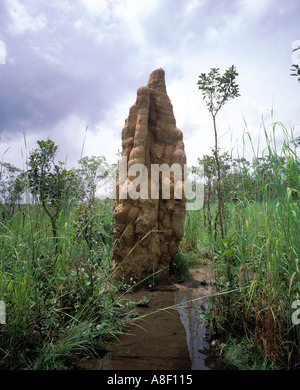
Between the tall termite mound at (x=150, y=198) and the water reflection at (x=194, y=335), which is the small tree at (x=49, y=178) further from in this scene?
the water reflection at (x=194, y=335)

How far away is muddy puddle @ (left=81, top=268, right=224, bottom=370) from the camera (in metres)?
2.43

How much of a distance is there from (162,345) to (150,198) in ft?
8.94

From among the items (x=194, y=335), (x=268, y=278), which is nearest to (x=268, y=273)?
(x=268, y=278)

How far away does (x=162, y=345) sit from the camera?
9.11 feet

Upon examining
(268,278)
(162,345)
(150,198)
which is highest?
(150,198)

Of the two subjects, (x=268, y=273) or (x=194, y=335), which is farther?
(x=194, y=335)

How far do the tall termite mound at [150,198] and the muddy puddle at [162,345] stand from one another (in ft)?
3.62

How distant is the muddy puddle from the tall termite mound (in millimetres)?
1102

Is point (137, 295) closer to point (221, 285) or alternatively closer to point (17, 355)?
point (221, 285)

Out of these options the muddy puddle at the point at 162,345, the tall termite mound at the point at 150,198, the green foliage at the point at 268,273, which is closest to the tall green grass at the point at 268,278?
the green foliage at the point at 268,273

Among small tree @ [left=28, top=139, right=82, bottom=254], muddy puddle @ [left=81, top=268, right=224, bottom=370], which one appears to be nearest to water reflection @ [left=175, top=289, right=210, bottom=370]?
muddy puddle @ [left=81, top=268, right=224, bottom=370]

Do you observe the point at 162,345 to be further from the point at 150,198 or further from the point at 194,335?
the point at 150,198

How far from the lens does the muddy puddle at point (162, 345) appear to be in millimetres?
2429

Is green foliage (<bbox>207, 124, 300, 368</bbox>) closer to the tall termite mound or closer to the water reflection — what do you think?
the water reflection
